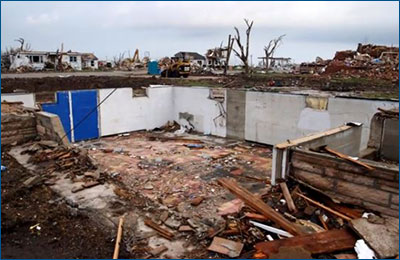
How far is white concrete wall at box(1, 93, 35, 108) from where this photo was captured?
1177cm

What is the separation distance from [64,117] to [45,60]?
28.8 m

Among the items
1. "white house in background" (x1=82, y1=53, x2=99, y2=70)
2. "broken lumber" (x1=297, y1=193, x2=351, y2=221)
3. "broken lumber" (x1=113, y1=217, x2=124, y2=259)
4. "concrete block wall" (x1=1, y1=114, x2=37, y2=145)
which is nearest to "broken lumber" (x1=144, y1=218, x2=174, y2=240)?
"broken lumber" (x1=113, y1=217, x2=124, y2=259)

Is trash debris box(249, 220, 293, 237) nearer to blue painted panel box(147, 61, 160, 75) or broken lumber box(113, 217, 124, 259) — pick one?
broken lumber box(113, 217, 124, 259)

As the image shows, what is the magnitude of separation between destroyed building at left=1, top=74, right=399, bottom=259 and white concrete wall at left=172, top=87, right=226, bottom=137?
0.05 meters

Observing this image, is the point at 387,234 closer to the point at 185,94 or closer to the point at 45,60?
the point at 185,94

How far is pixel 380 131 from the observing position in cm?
952

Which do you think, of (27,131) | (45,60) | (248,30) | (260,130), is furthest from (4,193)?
(45,60)

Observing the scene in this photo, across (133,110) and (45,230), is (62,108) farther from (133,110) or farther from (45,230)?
(45,230)

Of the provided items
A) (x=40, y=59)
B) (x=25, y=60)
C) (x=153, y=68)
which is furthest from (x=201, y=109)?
(x=40, y=59)

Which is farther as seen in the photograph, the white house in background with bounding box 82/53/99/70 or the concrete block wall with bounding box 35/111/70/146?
the white house in background with bounding box 82/53/99/70

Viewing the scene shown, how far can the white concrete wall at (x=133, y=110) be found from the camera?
14.5 meters

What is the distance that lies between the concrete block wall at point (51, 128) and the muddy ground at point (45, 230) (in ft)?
8.14

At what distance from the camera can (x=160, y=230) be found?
543 cm

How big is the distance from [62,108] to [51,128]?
174 inches
